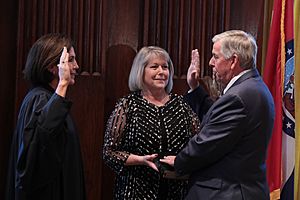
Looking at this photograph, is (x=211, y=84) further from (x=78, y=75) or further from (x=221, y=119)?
(x=221, y=119)

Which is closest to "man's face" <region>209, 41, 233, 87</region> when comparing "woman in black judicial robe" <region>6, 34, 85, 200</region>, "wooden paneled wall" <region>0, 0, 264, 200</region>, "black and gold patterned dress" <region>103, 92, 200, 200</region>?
"black and gold patterned dress" <region>103, 92, 200, 200</region>

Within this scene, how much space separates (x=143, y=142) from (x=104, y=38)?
98 cm

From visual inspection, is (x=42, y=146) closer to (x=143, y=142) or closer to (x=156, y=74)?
(x=143, y=142)

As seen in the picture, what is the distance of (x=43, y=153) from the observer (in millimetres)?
2271

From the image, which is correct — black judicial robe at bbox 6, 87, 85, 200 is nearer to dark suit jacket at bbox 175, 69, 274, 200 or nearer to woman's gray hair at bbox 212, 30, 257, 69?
dark suit jacket at bbox 175, 69, 274, 200

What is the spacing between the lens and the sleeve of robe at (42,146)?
89.1 inches

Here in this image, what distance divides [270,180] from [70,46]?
1536mm

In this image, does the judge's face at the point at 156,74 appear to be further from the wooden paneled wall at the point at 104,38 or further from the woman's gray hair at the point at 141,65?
the wooden paneled wall at the point at 104,38

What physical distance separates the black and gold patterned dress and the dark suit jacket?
1.72ft

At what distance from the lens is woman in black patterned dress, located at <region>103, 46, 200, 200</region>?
119 inches

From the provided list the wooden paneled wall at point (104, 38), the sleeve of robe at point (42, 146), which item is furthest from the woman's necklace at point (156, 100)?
the sleeve of robe at point (42, 146)

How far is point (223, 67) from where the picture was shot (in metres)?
2.62

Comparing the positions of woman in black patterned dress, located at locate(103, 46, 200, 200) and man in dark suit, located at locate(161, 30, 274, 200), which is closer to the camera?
man in dark suit, located at locate(161, 30, 274, 200)

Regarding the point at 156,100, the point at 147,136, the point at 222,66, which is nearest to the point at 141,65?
the point at 156,100
